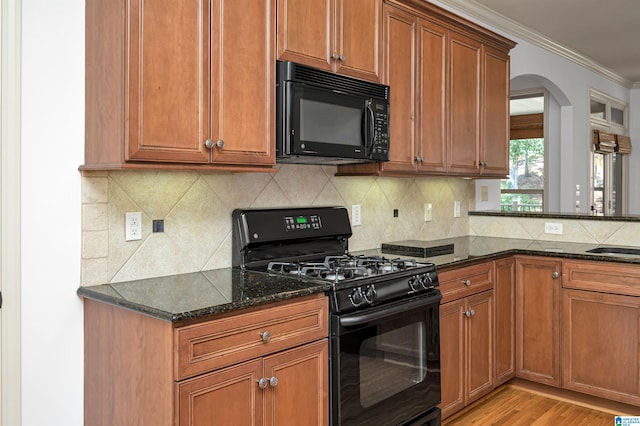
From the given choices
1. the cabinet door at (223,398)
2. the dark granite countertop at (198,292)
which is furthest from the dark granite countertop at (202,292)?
the cabinet door at (223,398)

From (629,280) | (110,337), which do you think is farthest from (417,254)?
(110,337)

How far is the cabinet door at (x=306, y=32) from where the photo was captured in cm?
233

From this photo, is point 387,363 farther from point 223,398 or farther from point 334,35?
point 334,35

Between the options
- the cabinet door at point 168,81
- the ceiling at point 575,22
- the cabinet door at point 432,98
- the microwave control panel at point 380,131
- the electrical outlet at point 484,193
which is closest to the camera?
the cabinet door at point 168,81

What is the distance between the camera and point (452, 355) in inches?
114

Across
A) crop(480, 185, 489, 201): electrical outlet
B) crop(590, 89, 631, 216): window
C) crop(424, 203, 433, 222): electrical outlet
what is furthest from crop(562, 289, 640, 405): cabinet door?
crop(590, 89, 631, 216): window

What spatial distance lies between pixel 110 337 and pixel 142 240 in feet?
1.46

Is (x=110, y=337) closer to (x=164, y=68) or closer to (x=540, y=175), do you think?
(x=164, y=68)

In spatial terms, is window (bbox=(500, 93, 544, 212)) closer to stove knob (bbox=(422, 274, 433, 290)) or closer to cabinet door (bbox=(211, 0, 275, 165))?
stove knob (bbox=(422, 274, 433, 290))

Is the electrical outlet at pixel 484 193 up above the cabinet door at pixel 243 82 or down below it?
below

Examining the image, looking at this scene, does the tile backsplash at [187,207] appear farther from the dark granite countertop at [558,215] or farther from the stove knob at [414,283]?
the dark granite countertop at [558,215]

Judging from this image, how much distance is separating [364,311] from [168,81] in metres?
1.18

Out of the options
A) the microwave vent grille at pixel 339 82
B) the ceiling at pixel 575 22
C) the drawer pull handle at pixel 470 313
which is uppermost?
the ceiling at pixel 575 22

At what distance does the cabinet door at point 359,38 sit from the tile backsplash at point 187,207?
0.58 meters
